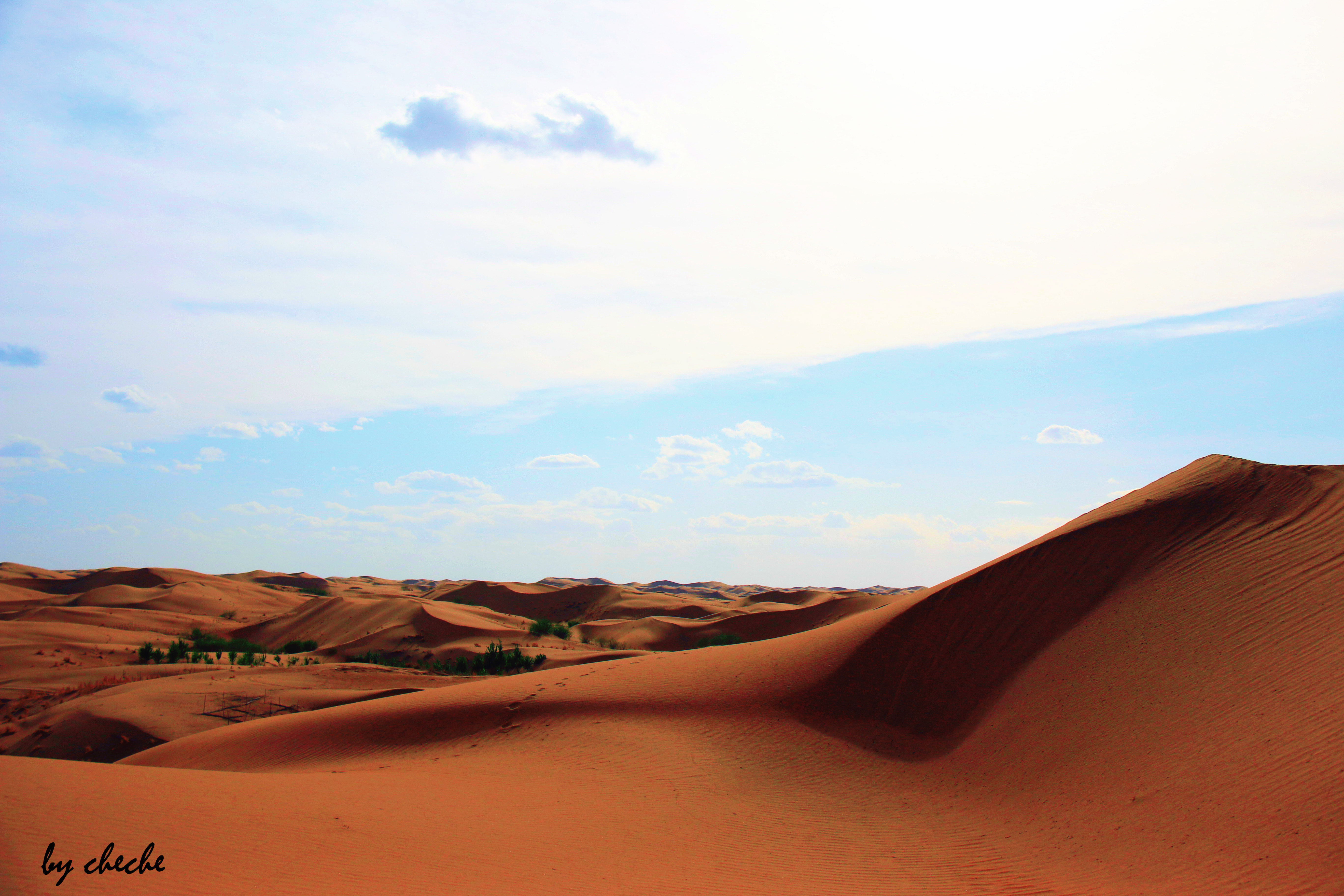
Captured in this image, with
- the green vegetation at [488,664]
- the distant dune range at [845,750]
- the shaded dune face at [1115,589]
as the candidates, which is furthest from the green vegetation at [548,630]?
the shaded dune face at [1115,589]

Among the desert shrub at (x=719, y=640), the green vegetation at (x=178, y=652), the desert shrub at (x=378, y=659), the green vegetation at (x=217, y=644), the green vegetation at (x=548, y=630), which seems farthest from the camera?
the desert shrub at (x=719, y=640)

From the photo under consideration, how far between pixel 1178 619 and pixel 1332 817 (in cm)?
573

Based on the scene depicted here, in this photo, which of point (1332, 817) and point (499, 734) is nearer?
point (1332, 817)

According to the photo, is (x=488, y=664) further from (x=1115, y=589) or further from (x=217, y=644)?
(x=1115, y=589)

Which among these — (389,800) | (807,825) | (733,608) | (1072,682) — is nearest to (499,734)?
(389,800)

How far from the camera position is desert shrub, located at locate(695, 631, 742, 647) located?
1273 inches

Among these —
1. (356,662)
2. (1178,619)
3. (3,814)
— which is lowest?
(356,662)

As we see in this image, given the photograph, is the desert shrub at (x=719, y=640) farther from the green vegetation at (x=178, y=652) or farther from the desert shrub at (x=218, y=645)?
the green vegetation at (x=178, y=652)

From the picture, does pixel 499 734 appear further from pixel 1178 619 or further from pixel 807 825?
pixel 1178 619

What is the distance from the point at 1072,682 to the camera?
1273cm

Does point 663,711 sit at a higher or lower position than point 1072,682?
lower
